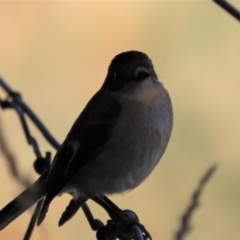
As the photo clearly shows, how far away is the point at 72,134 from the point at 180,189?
176cm

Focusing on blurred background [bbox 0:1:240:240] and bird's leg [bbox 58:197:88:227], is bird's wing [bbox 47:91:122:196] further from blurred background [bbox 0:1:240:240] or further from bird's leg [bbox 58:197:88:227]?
blurred background [bbox 0:1:240:240]

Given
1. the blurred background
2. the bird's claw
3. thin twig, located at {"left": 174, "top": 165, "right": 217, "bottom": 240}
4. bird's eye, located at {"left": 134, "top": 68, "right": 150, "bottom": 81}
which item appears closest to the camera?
thin twig, located at {"left": 174, "top": 165, "right": 217, "bottom": 240}

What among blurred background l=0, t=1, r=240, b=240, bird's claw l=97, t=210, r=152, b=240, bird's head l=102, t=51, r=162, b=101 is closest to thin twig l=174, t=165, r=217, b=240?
bird's claw l=97, t=210, r=152, b=240

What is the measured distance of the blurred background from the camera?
3.96 m

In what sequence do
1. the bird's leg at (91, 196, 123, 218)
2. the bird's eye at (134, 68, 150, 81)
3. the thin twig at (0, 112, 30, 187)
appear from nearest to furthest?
the thin twig at (0, 112, 30, 187) < the bird's leg at (91, 196, 123, 218) < the bird's eye at (134, 68, 150, 81)

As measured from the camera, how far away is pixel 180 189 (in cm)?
406

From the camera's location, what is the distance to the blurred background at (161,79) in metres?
3.96

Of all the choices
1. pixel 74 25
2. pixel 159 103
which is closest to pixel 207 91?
pixel 74 25

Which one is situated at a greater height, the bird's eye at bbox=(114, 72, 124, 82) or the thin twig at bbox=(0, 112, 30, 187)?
the bird's eye at bbox=(114, 72, 124, 82)

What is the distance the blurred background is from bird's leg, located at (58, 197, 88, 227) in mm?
1231

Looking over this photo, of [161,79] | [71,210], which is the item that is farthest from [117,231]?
[161,79]

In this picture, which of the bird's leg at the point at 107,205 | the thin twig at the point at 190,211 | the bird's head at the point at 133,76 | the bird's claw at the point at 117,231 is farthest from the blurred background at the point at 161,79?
the thin twig at the point at 190,211

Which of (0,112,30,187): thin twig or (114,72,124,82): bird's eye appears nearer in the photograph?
(0,112,30,187): thin twig

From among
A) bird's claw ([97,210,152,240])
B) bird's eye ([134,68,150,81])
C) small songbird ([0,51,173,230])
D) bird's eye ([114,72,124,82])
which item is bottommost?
bird's claw ([97,210,152,240])
